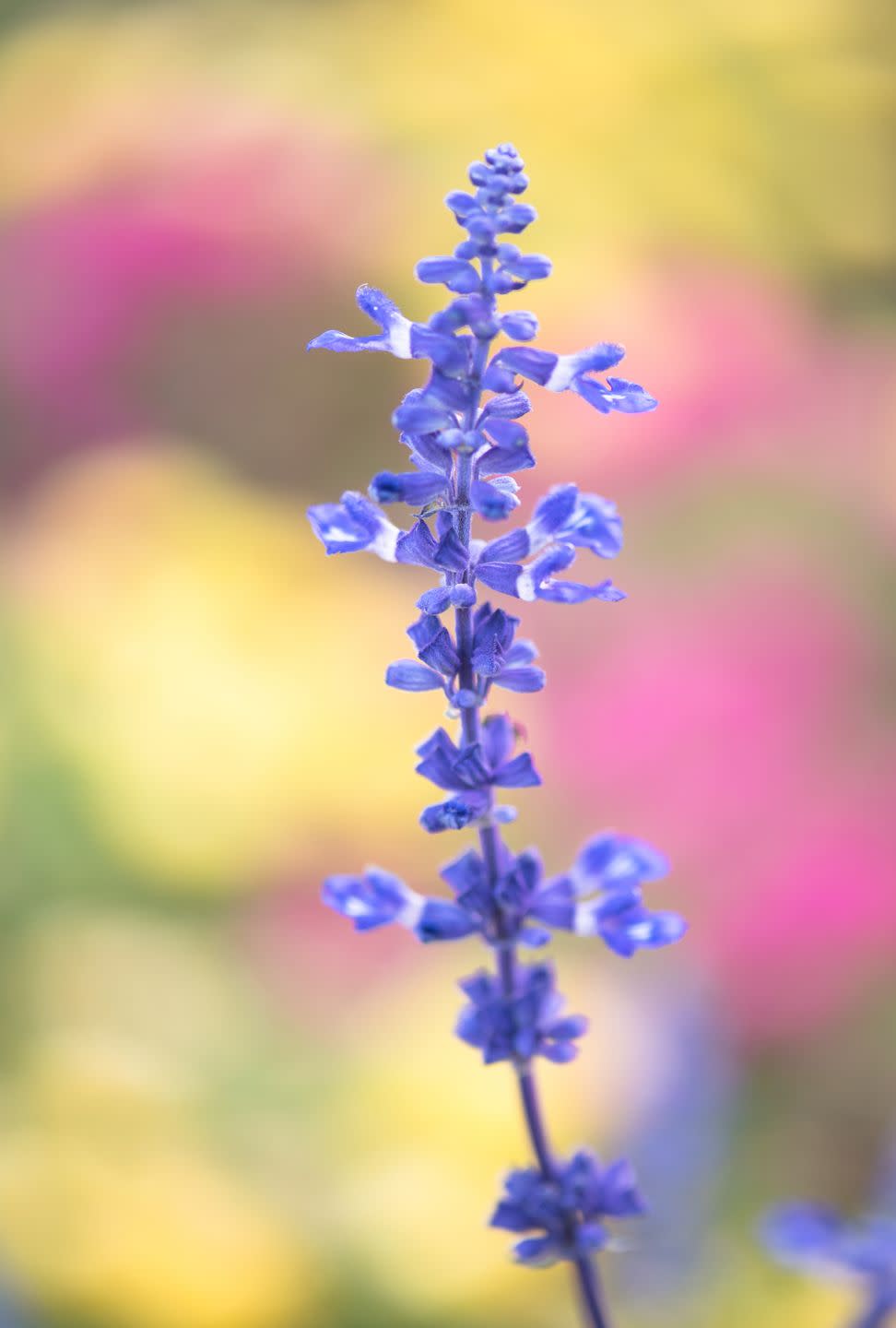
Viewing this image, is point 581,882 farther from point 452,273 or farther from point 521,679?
point 452,273

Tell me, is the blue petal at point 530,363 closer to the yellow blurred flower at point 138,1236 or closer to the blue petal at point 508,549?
the blue petal at point 508,549

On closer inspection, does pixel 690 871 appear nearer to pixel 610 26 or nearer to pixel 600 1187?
pixel 600 1187

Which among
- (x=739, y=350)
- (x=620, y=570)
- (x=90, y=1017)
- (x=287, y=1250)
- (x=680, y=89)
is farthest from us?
(x=680, y=89)

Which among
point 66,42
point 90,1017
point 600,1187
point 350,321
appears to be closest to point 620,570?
point 350,321

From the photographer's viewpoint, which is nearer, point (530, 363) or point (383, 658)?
point (530, 363)

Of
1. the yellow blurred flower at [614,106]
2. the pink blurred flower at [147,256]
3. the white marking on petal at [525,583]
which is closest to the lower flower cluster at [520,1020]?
the white marking on petal at [525,583]

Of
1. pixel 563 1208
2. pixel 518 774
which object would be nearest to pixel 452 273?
pixel 518 774

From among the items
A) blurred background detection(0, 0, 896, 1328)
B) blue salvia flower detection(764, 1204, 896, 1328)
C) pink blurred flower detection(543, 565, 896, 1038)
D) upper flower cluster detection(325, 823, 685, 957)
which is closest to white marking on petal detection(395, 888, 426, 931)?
upper flower cluster detection(325, 823, 685, 957)
